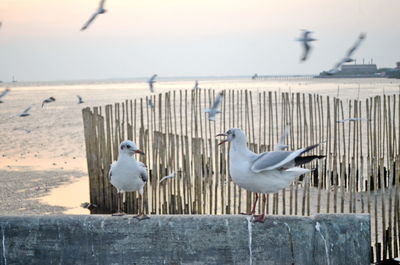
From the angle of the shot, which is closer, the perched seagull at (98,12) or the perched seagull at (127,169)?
the perched seagull at (127,169)

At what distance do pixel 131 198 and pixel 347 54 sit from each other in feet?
12.7

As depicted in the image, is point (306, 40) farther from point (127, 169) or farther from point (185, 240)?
point (185, 240)

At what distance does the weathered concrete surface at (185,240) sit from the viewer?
15.1 feet

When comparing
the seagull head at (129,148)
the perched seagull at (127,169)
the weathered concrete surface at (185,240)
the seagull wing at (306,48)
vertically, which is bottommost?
the weathered concrete surface at (185,240)

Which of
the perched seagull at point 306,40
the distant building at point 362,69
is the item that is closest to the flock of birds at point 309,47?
the perched seagull at point 306,40

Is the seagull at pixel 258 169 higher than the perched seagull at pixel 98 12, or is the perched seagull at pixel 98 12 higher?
the perched seagull at pixel 98 12

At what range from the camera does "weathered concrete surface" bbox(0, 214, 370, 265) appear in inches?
181

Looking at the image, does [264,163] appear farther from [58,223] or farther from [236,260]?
[58,223]

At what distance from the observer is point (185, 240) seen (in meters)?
4.75

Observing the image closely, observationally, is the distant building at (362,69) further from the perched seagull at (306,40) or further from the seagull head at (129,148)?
the seagull head at (129,148)

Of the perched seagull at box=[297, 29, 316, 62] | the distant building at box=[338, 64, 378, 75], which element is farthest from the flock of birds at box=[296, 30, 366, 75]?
the distant building at box=[338, 64, 378, 75]

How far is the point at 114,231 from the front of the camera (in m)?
4.86

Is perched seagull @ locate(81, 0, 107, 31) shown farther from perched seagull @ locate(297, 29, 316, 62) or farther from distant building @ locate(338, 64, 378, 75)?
distant building @ locate(338, 64, 378, 75)

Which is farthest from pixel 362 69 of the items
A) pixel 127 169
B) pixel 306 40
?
pixel 127 169
